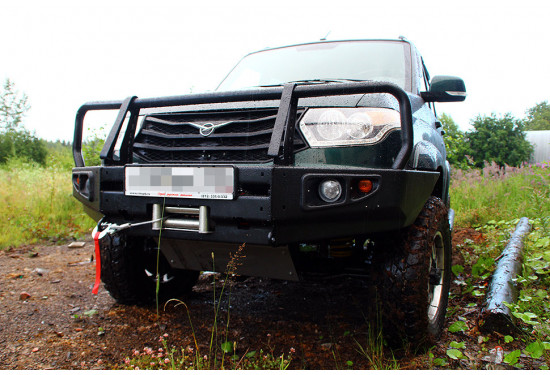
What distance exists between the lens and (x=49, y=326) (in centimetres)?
247

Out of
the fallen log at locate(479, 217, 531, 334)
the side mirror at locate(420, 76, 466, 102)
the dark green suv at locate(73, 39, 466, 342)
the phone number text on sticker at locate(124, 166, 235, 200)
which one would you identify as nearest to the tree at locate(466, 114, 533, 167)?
the fallen log at locate(479, 217, 531, 334)

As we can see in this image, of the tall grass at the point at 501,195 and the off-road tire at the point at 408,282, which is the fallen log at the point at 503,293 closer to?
the off-road tire at the point at 408,282

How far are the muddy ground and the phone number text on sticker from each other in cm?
85

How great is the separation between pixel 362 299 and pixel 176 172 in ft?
6.02

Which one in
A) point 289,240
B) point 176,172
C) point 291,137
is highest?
point 291,137

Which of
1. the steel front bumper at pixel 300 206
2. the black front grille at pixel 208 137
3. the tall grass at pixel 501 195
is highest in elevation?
the black front grille at pixel 208 137

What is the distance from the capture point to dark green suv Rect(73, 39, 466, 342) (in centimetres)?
173

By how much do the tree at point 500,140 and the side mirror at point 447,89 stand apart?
29375 mm

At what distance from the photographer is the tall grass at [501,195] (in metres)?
4.91

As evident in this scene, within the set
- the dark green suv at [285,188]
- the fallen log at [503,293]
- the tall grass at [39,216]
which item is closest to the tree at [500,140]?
the tall grass at [39,216]

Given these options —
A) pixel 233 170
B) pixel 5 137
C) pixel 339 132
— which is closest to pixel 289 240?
pixel 233 170

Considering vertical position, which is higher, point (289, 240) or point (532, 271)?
point (289, 240)

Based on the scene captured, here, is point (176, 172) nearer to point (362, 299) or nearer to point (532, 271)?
point (362, 299)

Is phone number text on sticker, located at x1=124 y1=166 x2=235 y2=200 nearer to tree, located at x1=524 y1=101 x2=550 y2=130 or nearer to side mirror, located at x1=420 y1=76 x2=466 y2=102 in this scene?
side mirror, located at x1=420 y1=76 x2=466 y2=102
